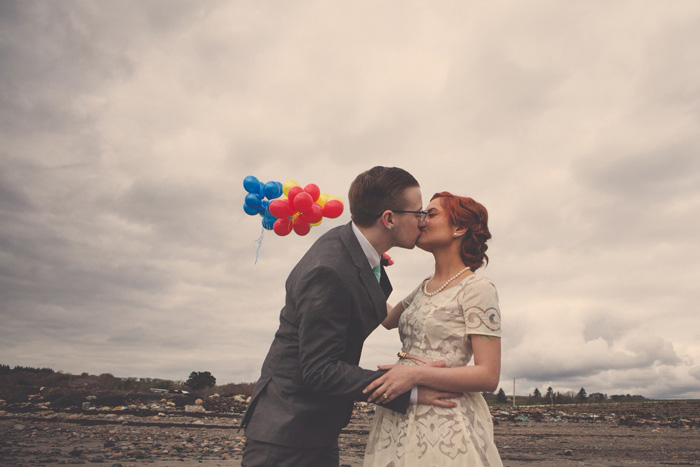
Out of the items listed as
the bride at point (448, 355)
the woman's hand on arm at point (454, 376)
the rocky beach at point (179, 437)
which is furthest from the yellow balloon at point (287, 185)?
the rocky beach at point (179, 437)

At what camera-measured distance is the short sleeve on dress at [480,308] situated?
281 cm

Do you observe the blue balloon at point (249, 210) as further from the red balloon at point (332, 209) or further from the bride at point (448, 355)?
the bride at point (448, 355)

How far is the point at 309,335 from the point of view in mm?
2479

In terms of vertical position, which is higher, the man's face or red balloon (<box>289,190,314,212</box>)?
red balloon (<box>289,190,314,212</box>)

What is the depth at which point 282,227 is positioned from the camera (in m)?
4.59

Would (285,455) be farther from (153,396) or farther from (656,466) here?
(153,396)

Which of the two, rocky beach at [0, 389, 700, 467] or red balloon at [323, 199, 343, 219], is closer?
red balloon at [323, 199, 343, 219]

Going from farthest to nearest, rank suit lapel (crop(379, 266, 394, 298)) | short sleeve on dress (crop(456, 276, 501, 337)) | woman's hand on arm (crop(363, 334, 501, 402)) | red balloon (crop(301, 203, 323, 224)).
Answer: red balloon (crop(301, 203, 323, 224))
suit lapel (crop(379, 266, 394, 298))
short sleeve on dress (crop(456, 276, 501, 337))
woman's hand on arm (crop(363, 334, 501, 402))

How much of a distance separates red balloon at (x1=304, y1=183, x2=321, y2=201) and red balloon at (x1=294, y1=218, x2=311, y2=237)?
0.24 m

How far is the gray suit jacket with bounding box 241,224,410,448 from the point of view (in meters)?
2.48

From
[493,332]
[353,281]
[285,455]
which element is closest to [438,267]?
[493,332]

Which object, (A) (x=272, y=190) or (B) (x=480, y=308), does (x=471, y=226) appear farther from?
(A) (x=272, y=190)

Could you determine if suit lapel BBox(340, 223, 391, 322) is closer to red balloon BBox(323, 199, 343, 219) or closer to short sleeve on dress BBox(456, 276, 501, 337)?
short sleeve on dress BBox(456, 276, 501, 337)

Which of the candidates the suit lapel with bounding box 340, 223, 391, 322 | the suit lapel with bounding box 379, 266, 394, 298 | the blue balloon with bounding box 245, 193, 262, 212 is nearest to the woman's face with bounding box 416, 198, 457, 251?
the suit lapel with bounding box 379, 266, 394, 298
